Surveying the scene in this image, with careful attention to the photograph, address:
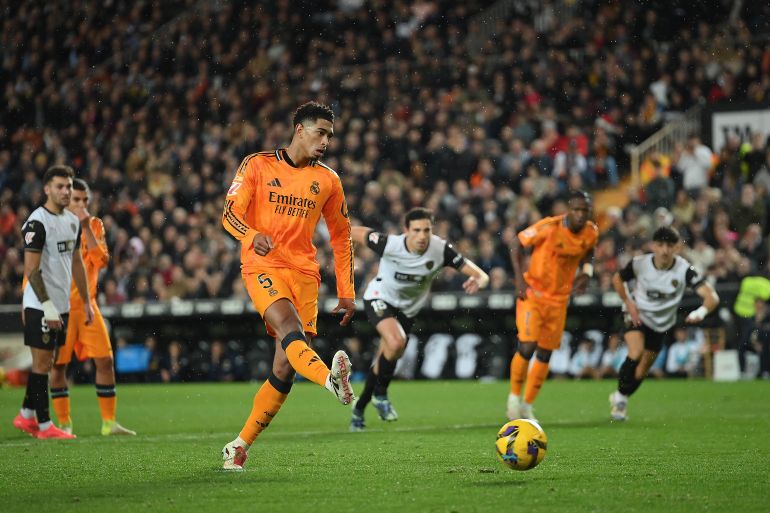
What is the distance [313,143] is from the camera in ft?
26.7

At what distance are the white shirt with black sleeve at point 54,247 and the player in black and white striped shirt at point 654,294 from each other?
5725 mm

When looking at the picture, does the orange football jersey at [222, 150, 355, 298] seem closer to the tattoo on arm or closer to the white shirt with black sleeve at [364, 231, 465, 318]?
the tattoo on arm

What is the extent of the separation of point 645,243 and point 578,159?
3.00 metres

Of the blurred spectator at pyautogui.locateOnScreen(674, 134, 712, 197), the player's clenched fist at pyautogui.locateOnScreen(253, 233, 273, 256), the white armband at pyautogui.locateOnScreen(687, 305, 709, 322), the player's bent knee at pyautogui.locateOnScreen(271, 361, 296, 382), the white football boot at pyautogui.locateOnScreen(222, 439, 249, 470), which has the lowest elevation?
the white football boot at pyautogui.locateOnScreen(222, 439, 249, 470)

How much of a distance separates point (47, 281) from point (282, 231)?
395cm

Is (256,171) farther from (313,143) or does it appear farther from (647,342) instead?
(647,342)

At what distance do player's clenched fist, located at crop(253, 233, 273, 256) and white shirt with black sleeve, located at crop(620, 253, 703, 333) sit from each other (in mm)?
6785

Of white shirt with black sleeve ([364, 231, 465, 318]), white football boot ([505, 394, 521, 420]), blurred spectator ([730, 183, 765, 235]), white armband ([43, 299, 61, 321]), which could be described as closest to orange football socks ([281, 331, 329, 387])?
white armband ([43, 299, 61, 321])

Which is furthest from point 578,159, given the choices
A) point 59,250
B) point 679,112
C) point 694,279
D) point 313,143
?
point 313,143

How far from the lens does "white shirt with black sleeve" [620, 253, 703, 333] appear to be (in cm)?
1343

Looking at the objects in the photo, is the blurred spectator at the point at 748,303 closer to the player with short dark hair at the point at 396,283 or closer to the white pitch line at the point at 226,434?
the player with short dark hair at the point at 396,283

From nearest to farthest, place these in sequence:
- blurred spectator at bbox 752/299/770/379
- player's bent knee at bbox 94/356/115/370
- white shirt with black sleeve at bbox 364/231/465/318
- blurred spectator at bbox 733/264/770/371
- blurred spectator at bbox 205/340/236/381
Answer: player's bent knee at bbox 94/356/115/370 < white shirt with black sleeve at bbox 364/231/465/318 < blurred spectator at bbox 752/299/770/379 < blurred spectator at bbox 733/264/770/371 < blurred spectator at bbox 205/340/236/381

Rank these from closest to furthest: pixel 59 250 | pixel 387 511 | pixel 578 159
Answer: pixel 387 511, pixel 59 250, pixel 578 159

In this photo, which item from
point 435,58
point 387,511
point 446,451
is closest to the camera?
point 387,511
